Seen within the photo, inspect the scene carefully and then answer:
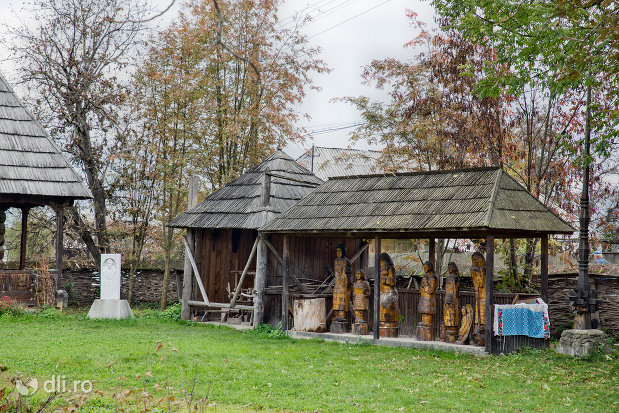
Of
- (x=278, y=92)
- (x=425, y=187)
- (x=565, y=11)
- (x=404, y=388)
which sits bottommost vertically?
(x=404, y=388)

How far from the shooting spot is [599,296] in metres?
13.3

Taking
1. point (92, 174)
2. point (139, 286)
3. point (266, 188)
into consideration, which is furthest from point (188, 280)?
point (92, 174)

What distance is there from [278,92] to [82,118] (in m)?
6.15

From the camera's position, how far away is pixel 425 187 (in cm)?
1330

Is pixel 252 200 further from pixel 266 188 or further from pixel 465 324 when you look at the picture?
pixel 465 324

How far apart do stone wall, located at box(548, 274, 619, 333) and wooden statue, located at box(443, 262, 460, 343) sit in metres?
2.09

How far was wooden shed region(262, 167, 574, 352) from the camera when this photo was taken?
37.7 ft

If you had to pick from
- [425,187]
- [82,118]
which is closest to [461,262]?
[425,187]

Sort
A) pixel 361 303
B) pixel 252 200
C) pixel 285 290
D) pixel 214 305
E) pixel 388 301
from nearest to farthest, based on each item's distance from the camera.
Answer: pixel 388 301 < pixel 361 303 < pixel 285 290 < pixel 252 200 < pixel 214 305

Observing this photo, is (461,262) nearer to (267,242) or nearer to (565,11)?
(267,242)

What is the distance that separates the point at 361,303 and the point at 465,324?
2290 millimetres

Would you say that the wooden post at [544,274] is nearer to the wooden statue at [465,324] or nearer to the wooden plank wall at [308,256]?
the wooden statue at [465,324]

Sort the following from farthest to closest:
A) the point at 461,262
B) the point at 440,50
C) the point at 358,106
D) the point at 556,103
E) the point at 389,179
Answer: the point at 461,262 < the point at 358,106 < the point at 440,50 < the point at 556,103 < the point at 389,179

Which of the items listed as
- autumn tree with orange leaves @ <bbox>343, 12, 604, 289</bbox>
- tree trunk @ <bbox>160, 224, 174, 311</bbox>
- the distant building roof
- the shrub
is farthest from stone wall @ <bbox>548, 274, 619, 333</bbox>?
the distant building roof
